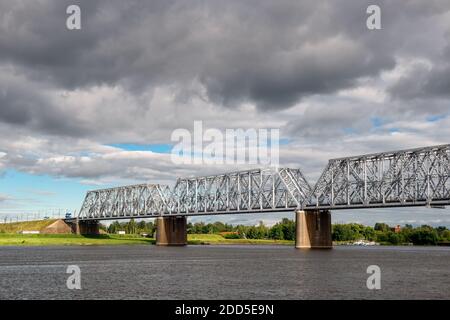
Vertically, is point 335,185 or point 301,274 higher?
point 335,185

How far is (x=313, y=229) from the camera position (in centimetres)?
15300

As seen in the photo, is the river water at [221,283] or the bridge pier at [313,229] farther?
the bridge pier at [313,229]

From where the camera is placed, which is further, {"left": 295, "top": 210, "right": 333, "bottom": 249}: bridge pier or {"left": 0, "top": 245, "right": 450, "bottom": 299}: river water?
{"left": 295, "top": 210, "right": 333, "bottom": 249}: bridge pier

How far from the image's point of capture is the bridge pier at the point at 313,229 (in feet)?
489

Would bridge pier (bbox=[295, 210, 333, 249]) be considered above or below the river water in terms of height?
above

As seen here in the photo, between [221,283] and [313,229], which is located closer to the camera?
[221,283]

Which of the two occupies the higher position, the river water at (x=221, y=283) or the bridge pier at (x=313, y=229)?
the bridge pier at (x=313, y=229)

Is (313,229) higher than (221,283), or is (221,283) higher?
(313,229)

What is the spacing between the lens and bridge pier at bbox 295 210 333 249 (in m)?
149

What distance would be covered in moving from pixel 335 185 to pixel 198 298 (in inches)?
4341
